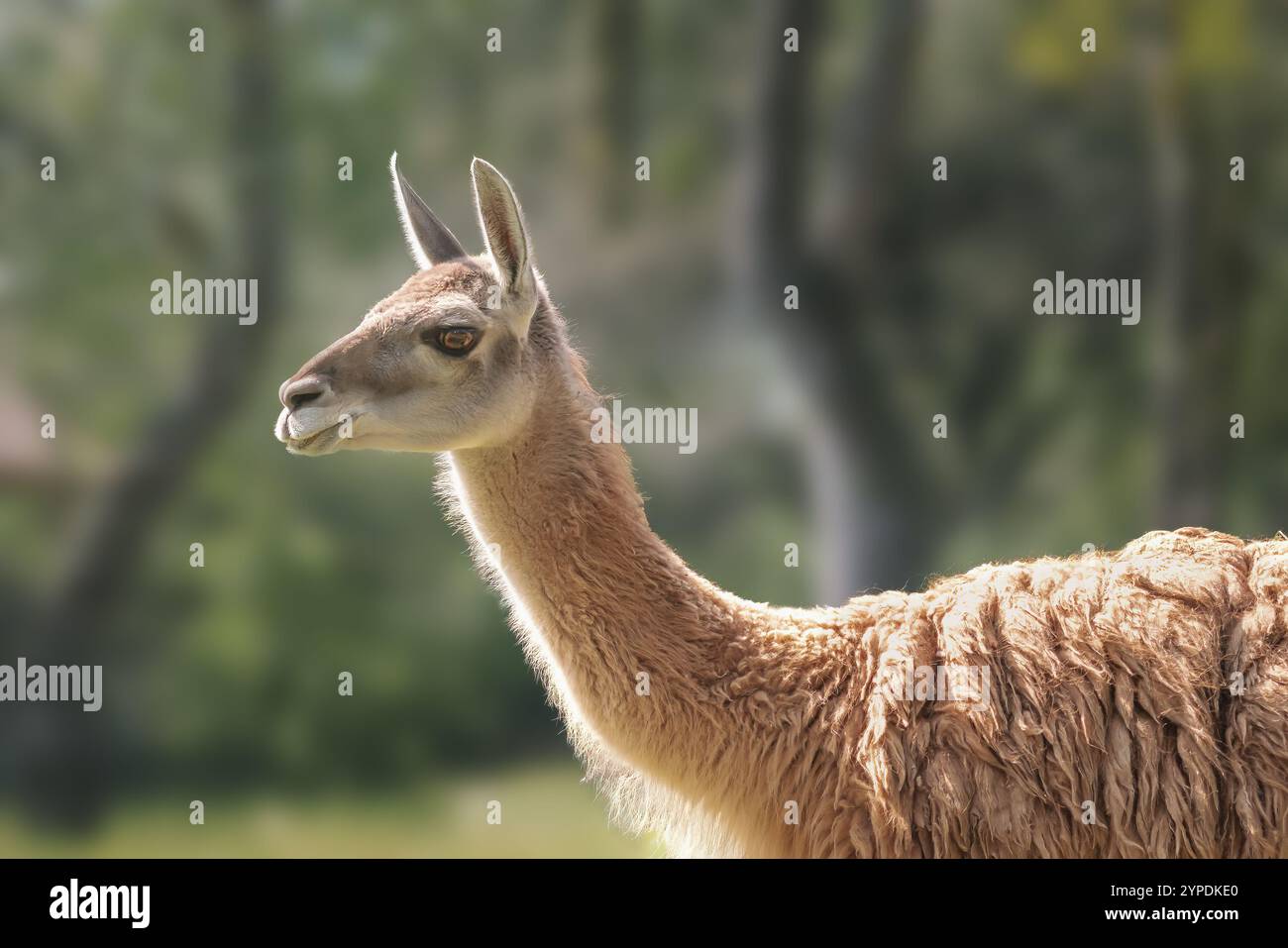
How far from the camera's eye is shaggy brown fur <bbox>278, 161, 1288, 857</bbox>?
240 cm

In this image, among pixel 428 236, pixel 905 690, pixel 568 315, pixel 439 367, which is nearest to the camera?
pixel 905 690

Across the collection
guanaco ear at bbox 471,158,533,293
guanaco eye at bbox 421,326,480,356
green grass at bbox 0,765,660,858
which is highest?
guanaco ear at bbox 471,158,533,293

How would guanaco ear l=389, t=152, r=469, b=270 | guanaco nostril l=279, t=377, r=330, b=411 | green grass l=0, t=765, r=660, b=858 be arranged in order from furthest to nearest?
green grass l=0, t=765, r=660, b=858
guanaco ear l=389, t=152, r=469, b=270
guanaco nostril l=279, t=377, r=330, b=411

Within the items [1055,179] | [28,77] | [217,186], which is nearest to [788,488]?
[1055,179]

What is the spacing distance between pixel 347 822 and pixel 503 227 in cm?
682

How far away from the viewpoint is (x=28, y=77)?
867cm

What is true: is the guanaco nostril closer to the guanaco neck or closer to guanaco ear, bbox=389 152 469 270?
the guanaco neck

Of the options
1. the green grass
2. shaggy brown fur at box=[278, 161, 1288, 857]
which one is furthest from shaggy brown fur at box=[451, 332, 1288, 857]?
the green grass

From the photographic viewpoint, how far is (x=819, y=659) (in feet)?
8.59

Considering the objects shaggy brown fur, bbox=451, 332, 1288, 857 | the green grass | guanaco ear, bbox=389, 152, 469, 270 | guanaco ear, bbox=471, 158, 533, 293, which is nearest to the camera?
shaggy brown fur, bbox=451, 332, 1288, 857

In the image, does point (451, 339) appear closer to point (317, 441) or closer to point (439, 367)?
point (439, 367)

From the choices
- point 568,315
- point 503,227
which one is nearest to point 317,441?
point 503,227

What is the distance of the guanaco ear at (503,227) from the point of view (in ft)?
8.60

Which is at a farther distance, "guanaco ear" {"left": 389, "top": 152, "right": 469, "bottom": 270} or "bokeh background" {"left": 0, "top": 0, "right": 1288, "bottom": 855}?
"bokeh background" {"left": 0, "top": 0, "right": 1288, "bottom": 855}
